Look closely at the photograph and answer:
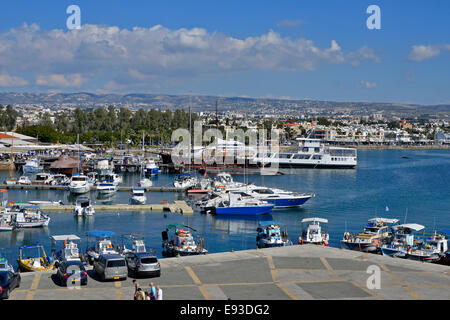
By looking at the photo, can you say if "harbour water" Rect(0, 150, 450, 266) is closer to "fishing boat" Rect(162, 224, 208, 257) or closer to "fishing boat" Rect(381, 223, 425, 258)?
"fishing boat" Rect(162, 224, 208, 257)

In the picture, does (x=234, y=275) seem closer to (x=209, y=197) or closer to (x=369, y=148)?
(x=209, y=197)

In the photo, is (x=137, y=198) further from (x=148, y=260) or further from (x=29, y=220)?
(x=148, y=260)

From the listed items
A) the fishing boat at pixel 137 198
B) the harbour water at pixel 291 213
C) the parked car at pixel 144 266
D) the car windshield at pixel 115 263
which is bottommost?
the harbour water at pixel 291 213

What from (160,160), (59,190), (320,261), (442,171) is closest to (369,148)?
(442,171)

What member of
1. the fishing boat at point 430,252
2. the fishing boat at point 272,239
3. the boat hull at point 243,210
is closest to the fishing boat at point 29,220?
the boat hull at point 243,210

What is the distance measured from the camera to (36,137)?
102938mm

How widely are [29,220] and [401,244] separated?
2110 centimetres

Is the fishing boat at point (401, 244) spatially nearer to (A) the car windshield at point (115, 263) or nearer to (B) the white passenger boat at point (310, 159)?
(A) the car windshield at point (115, 263)

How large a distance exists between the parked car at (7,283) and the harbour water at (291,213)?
10.6m

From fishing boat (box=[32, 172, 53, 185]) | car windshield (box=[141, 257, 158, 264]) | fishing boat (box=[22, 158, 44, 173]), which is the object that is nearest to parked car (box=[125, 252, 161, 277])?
A: car windshield (box=[141, 257, 158, 264])

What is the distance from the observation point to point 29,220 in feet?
105

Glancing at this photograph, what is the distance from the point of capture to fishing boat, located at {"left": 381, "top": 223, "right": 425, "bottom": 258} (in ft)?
83.8

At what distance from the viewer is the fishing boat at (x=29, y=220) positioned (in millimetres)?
31672

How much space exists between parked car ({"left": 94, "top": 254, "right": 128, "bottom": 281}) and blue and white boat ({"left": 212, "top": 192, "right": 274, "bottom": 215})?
21.8 meters
